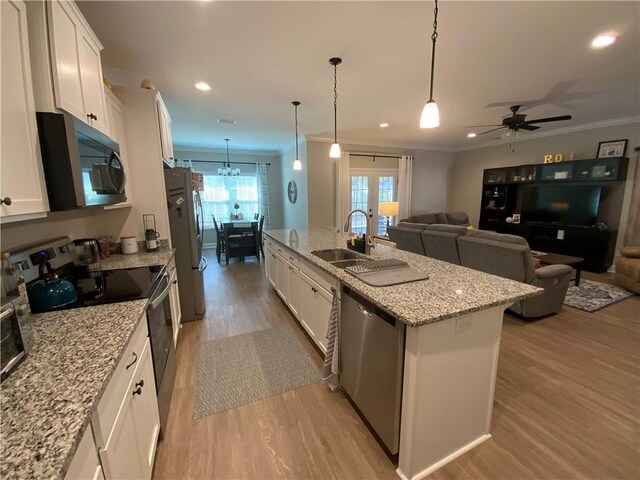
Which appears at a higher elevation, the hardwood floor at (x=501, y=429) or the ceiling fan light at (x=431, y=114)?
the ceiling fan light at (x=431, y=114)

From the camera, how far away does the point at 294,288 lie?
9.29ft

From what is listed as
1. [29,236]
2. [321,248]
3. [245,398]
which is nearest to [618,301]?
[321,248]

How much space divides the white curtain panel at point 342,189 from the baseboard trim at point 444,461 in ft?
14.6

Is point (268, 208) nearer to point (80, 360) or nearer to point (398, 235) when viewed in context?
point (398, 235)

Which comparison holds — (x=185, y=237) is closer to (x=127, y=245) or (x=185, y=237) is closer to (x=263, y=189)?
(x=127, y=245)

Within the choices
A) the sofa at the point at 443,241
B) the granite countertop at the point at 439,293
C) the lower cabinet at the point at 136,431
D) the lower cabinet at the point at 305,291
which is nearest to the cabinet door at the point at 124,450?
the lower cabinet at the point at 136,431

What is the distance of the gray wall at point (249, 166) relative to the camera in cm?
657

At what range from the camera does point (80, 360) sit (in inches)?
36.1

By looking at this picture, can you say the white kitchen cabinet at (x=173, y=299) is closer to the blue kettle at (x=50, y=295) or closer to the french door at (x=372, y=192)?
the blue kettle at (x=50, y=295)

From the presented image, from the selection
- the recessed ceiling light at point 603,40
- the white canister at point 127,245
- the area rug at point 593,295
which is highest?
the recessed ceiling light at point 603,40

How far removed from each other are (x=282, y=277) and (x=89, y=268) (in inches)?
71.2

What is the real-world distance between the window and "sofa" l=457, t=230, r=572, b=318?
557cm

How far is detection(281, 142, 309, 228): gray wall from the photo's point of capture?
5598 mm

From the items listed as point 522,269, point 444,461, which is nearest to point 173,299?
point 444,461
